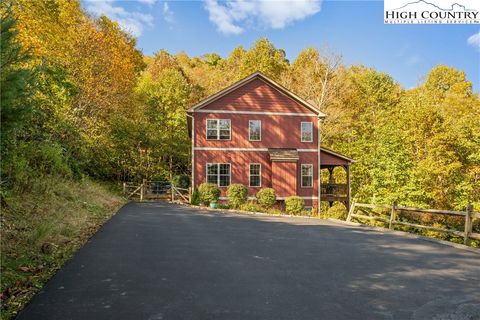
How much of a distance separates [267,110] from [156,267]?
803 inches

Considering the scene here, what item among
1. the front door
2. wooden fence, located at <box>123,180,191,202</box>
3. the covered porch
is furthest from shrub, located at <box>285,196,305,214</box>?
wooden fence, located at <box>123,180,191,202</box>

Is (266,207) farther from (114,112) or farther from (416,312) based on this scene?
(416,312)

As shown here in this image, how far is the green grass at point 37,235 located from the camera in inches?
199

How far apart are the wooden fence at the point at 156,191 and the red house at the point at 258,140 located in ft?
9.98

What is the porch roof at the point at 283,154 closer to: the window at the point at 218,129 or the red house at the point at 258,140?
the red house at the point at 258,140

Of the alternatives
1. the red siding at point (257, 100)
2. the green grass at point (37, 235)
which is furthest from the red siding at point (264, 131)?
the green grass at point (37, 235)

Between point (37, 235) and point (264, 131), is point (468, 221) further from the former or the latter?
point (264, 131)

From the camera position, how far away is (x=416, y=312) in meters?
4.46

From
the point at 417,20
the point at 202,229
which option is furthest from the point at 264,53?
the point at 202,229

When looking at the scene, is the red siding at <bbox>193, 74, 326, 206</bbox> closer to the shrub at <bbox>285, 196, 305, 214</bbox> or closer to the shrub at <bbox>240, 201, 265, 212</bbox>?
the shrub at <bbox>285, 196, 305, 214</bbox>

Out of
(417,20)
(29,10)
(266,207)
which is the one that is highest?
(29,10)

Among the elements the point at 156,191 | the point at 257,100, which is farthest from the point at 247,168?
the point at 156,191

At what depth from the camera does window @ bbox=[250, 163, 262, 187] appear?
985 inches

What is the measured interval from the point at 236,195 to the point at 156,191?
11.0 metres
